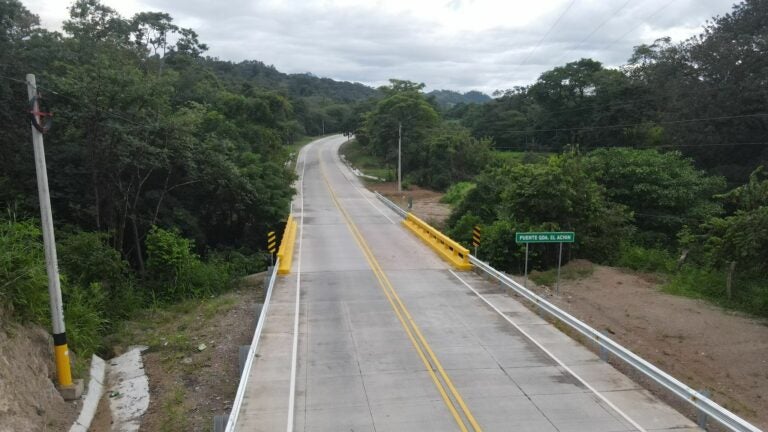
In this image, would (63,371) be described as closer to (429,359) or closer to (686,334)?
(429,359)

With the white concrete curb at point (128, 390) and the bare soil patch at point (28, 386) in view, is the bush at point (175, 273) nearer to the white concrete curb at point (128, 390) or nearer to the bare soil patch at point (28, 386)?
the white concrete curb at point (128, 390)

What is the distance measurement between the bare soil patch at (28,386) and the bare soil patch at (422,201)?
96.4 ft

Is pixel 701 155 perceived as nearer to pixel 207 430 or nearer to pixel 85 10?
pixel 207 430

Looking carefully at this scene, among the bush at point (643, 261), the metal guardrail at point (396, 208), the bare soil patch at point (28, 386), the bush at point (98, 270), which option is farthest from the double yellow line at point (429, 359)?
the metal guardrail at point (396, 208)

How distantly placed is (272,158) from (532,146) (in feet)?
157

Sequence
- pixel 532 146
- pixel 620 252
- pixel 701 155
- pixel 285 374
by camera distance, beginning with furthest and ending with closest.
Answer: pixel 532 146
pixel 701 155
pixel 620 252
pixel 285 374

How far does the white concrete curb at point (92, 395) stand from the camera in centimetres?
1089

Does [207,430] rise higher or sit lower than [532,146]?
lower

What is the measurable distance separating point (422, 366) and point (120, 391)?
711 cm

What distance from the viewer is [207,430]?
10539 mm

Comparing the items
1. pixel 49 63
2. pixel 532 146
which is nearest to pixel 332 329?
pixel 49 63

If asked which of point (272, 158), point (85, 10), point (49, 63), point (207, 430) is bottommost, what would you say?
point (207, 430)

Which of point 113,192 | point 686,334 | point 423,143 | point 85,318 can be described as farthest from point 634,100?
point 85,318

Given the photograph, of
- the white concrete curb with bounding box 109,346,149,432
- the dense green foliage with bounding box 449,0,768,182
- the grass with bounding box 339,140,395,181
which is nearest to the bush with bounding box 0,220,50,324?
the white concrete curb with bounding box 109,346,149,432
